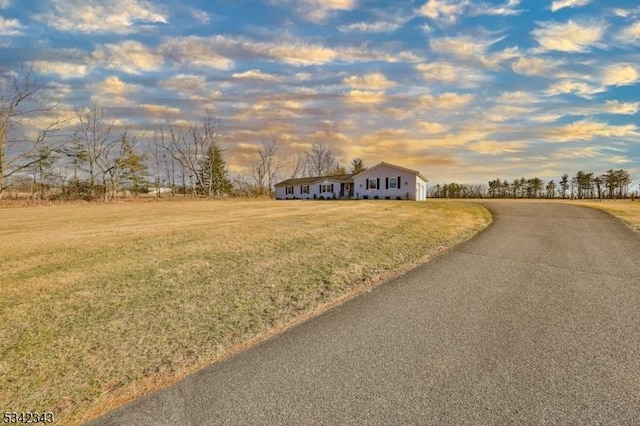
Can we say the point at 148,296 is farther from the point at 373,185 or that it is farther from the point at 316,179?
the point at 316,179

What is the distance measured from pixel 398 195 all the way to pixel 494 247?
2983 centimetres

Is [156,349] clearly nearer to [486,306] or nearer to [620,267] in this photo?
[486,306]

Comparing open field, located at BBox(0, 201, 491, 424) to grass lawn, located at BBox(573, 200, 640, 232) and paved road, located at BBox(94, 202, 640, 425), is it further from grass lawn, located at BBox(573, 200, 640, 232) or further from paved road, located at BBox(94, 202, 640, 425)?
grass lawn, located at BBox(573, 200, 640, 232)

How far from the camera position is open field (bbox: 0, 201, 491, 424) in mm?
3715

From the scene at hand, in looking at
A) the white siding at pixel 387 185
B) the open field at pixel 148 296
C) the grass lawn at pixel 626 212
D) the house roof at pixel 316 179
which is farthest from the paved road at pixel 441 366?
the house roof at pixel 316 179

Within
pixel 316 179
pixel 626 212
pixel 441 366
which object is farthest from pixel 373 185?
pixel 441 366

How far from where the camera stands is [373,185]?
139 feet

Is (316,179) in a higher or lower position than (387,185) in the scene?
higher

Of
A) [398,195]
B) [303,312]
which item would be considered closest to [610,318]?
[303,312]

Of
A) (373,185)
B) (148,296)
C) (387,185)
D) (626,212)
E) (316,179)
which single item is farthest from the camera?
(316,179)

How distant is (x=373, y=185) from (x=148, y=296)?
37952 mm

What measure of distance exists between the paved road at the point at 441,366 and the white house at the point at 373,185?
109 ft

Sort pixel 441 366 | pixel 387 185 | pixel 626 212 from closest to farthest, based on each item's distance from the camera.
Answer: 1. pixel 441 366
2. pixel 626 212
3. pixel 387 185

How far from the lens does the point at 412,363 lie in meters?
3.80
